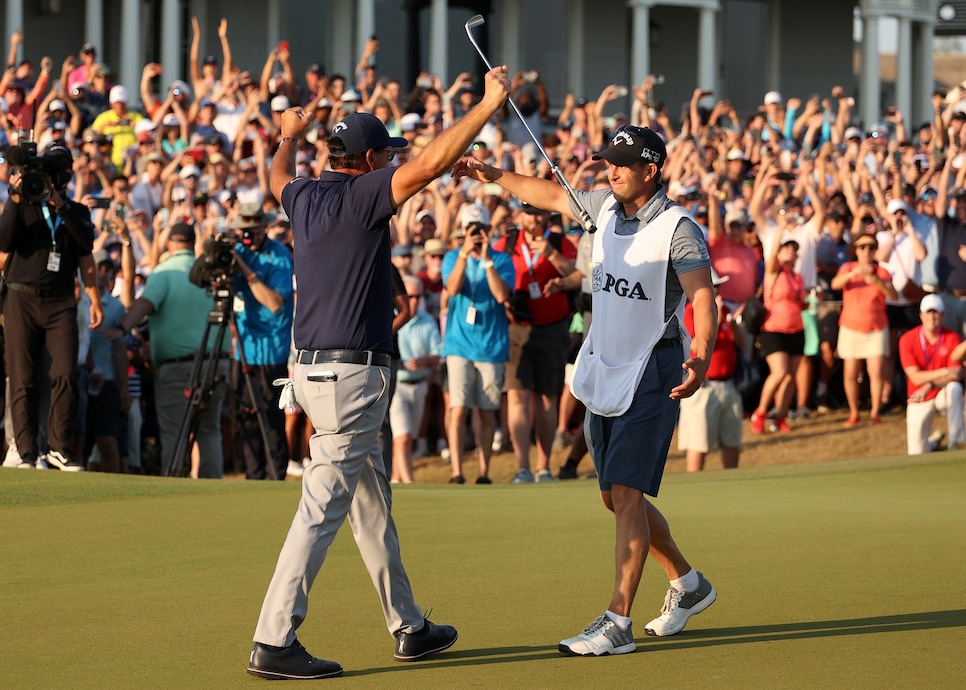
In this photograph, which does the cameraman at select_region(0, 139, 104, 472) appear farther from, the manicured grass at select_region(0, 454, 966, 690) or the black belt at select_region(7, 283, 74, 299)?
the manicured grass at select_region(0, 454, 966, 690)

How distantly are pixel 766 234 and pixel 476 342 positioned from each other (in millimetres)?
4199

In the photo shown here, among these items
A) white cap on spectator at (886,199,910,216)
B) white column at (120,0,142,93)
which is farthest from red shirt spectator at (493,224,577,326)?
white column at (120,0,142,93)

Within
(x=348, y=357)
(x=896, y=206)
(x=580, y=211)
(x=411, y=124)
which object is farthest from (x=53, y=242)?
(x=411, y=124)

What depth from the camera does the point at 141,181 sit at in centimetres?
1684

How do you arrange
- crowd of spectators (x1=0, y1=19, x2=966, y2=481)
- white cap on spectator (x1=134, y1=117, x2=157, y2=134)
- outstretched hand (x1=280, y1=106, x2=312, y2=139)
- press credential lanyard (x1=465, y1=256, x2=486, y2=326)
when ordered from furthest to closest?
white cap on spectator (x1=134, y1=117, x2=157, y2=134) < crowd of spectators (x1=0, y1=19, x2=966, y2=481) < press credential lanyard (x1=465, y1=256, x2=486, y2=326) < outstretched hand (x1=280, y1=106, x2=312, y2=139)

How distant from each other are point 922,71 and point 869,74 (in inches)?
154

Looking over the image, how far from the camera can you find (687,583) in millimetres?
5977

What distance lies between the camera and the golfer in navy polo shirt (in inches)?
205

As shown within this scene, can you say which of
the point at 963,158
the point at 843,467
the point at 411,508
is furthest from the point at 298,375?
the point at 963,158

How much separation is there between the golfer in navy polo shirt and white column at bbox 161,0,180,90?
24.7 m

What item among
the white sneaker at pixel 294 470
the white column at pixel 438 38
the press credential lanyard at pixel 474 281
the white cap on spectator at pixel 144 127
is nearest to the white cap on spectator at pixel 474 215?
the press credential lanyard at pixel 474 281

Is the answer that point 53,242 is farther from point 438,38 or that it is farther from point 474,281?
point 438,38

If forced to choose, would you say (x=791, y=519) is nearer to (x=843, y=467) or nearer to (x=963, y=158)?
(x=843, y=467)

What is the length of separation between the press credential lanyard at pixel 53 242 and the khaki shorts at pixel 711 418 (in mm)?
5228
